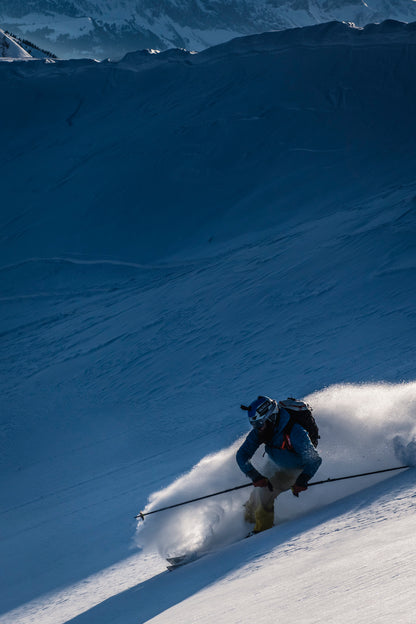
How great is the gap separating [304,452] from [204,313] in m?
9.57

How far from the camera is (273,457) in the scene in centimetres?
523

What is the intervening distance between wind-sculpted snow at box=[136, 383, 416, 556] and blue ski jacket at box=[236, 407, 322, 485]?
39 cm

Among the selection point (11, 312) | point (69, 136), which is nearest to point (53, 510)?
point (11, 312)

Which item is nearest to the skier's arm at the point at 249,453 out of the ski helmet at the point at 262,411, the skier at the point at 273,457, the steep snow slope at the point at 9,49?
the skier at the point at 273,457

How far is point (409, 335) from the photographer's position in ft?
35.7

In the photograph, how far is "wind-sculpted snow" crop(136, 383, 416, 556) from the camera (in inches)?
213

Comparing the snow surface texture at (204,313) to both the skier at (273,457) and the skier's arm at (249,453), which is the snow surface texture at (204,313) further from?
the skier's arm at (249,453)

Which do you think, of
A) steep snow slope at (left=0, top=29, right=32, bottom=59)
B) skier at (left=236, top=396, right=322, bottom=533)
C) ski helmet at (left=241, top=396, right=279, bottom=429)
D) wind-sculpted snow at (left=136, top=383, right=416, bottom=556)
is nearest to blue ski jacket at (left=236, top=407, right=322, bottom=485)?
skier at (left=236, top=396, right=322, bottom=533)

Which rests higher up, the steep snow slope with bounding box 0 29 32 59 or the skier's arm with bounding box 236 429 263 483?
the steep snow slope with bounding box 0 29 32 59

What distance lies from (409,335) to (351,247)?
15.8ft

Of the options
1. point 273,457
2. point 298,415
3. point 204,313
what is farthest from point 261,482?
point 204,313

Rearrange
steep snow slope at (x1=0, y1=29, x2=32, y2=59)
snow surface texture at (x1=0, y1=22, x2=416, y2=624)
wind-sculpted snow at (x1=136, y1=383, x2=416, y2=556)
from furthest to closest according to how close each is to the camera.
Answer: steep snow slope at (x1=0, y1=29, x2=32, y2=59), wind-sculpted snow at (x1=136, y1=383, x2=416, y2=556), snow surface texture at (x1=0, y1=22, x2=416, y2=624)

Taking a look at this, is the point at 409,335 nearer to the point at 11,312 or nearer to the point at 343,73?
the point at 11,312

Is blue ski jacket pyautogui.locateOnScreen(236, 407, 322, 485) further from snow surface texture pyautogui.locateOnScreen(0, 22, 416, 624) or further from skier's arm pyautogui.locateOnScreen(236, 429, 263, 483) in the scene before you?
snow surface texture pyautogui.locateOnScreen(0, 22, 416, 624)
